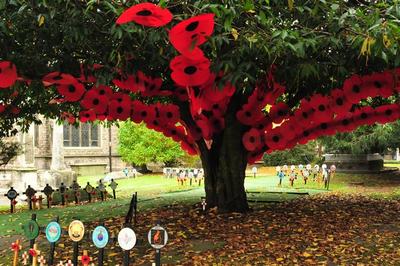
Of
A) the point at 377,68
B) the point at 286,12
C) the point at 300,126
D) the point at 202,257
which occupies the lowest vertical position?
the point at 202,257

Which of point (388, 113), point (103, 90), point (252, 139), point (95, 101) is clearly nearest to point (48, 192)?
point (95, 101)

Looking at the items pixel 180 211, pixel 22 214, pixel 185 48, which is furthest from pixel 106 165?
pixel 185 48

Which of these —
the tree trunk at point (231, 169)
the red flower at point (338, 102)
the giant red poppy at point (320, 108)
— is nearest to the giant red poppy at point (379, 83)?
the red flower at point (338, 102)

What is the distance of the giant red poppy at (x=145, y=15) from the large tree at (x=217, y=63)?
1 centimetres

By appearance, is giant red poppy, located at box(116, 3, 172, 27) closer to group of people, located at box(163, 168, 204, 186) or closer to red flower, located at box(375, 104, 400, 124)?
red flower, located at box(375, 104, 400, 124)

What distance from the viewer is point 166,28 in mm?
5863

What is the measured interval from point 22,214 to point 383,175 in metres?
18.3

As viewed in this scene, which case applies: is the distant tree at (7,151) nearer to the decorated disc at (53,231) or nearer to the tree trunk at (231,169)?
the tree trunk at (231,169)

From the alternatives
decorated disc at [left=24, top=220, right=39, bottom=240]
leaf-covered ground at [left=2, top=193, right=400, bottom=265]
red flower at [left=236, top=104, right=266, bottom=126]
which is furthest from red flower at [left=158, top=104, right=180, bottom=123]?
decorated disc at [left=24, top=220, right=39, bottom=240]

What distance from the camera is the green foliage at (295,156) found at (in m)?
37.8

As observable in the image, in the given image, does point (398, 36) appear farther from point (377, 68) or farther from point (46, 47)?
point (46, 47)

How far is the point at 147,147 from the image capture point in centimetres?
3488

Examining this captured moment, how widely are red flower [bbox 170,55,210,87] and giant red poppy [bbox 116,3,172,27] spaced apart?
1126 mm

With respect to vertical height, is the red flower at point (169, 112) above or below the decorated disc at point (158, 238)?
above
